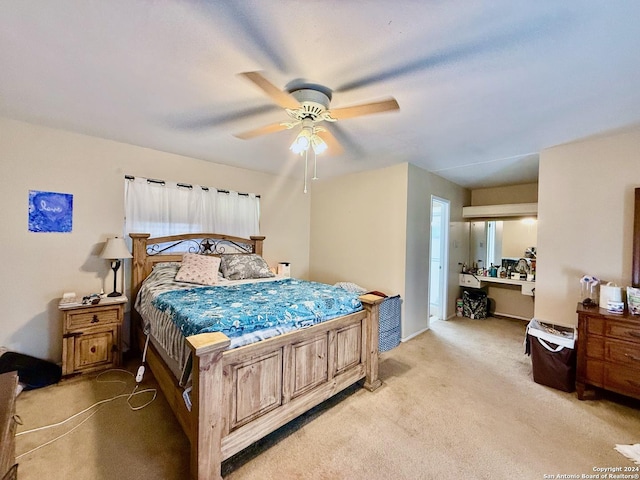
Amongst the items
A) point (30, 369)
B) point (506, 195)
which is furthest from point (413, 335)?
point (30, 369)

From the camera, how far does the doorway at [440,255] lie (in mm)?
4527

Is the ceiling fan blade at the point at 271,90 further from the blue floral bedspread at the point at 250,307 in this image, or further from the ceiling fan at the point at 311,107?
the blue floral bedspread at the point at 250,307

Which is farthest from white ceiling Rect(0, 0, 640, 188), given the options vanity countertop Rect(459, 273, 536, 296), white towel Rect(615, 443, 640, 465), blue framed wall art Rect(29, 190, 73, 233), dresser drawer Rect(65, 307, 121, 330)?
vanity countertop Rect(459, 273, 536, 296)

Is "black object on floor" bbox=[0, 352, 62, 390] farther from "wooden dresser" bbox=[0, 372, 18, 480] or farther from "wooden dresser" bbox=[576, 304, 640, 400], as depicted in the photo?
"wooden dresser" bbox=[576, 304, 640, 400]

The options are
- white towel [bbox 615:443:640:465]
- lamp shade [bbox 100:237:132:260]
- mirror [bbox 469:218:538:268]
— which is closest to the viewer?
white towel [bbox 615:443:640:465]

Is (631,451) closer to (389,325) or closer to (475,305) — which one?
(389,325)

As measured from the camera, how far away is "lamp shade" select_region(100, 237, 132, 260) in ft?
9.06

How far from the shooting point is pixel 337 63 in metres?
1.58

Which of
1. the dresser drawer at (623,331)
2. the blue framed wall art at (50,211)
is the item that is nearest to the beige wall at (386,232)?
the dresser drawer at (623,331)

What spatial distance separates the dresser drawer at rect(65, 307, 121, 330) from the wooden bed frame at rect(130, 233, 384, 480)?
0.62 metres

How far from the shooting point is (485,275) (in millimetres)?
4801

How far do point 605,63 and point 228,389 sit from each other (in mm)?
2911

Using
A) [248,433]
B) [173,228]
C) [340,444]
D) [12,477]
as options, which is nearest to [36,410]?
[12,477]

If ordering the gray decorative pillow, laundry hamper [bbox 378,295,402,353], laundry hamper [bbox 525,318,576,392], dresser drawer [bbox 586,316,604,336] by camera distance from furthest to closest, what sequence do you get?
the gray decorative pillow
laundry hamper [bbox 378,295,402,353]
laundry hamper [bbox 525,318,576,392]
dresser drawer [bbox 586,316,604,336]
